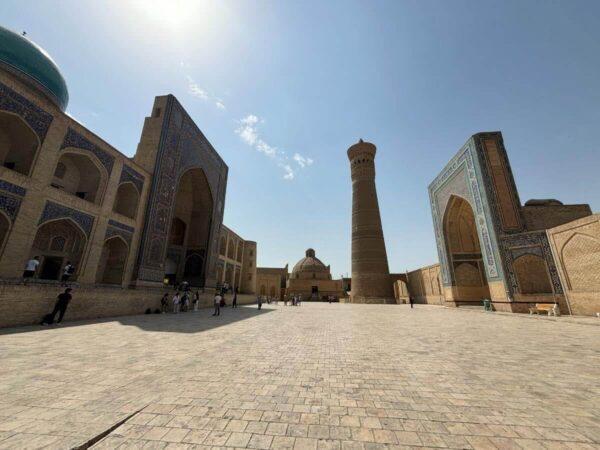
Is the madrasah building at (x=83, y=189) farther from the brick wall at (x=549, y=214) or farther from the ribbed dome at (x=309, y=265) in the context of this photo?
the ribbed dome at (x=309, y=265)

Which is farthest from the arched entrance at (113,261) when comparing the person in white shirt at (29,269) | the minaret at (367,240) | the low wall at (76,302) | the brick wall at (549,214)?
the minaret at (367,240)

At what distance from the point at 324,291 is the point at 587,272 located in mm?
32522

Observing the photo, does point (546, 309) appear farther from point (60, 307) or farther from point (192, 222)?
point (192, 222)

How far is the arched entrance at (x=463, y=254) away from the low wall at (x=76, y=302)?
19718 mm

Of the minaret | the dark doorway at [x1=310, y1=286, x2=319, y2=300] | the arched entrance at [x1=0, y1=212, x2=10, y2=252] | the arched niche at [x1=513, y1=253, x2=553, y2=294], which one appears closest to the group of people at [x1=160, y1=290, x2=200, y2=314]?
the arched entrance at [x1=0, y1=212, x2=10, y2=252]

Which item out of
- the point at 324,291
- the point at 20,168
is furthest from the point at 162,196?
the point at 324,291

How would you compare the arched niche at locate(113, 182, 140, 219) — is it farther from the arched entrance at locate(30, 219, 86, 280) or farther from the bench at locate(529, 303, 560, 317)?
the bench at locate(529, 303, 560, 317)

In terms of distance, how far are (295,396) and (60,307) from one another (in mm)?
8486

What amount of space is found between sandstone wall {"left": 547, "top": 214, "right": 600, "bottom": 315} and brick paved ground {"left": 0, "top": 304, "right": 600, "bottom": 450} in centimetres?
920

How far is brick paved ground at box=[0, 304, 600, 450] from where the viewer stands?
193 centimetres

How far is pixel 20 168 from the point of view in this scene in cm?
875

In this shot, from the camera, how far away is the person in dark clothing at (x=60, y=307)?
23.9 ft

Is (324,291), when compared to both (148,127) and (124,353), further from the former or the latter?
(124,353)

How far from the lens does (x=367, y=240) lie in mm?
27266
